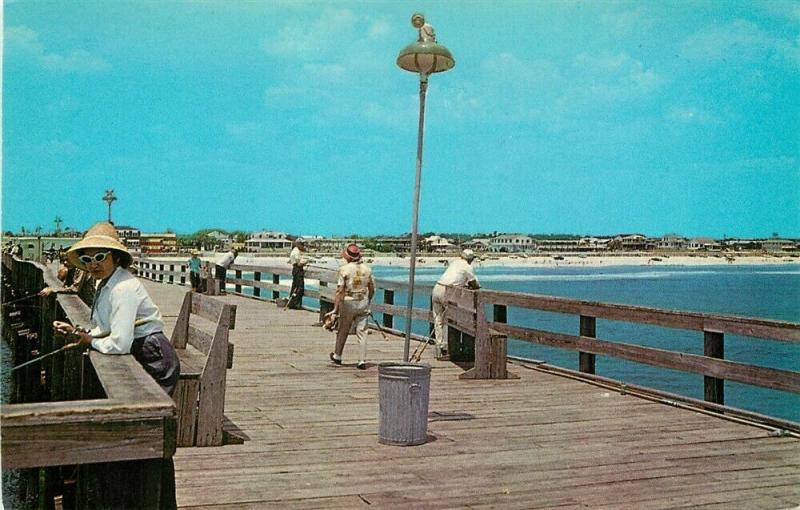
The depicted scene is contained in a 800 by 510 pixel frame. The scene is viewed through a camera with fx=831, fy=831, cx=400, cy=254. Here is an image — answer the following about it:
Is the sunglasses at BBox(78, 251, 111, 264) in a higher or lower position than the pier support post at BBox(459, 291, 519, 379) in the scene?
higher

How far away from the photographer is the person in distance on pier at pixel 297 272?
17.8m

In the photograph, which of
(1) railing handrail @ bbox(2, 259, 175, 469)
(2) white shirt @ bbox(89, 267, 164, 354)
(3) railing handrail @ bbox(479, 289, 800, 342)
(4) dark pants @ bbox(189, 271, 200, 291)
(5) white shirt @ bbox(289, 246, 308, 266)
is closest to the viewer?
(1) railing handrail @ bbox(2, 259, 175, 469)

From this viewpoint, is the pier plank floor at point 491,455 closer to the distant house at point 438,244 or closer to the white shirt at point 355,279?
the white shirt at point 355,279

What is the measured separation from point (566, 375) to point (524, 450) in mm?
3609

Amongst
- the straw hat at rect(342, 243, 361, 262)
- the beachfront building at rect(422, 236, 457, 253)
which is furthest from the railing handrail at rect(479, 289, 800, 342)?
the beachfront building at rect(422, 236, 457, 253)

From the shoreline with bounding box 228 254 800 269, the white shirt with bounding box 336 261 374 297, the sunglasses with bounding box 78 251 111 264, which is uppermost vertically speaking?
the sunglasses with bounding box 78 251 111 264

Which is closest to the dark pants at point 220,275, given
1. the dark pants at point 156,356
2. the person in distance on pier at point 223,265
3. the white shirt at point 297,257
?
the person in distance on pier at point 223,265

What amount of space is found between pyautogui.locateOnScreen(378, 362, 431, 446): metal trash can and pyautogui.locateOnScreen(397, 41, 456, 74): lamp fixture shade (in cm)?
235

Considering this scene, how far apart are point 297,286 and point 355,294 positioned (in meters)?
8.85

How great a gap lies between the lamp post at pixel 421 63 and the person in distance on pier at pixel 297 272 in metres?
11.2

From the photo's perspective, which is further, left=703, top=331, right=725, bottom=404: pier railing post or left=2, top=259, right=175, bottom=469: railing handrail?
left=703, top=331, right=725, bottom=404: pier railing post

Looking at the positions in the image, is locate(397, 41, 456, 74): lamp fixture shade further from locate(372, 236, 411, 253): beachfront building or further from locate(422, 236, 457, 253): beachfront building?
locate(372, 236, 411, 253): beachfront building

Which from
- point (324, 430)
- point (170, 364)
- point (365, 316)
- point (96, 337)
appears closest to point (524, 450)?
point (324, 430)

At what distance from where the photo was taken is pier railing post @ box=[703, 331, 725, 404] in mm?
6996
